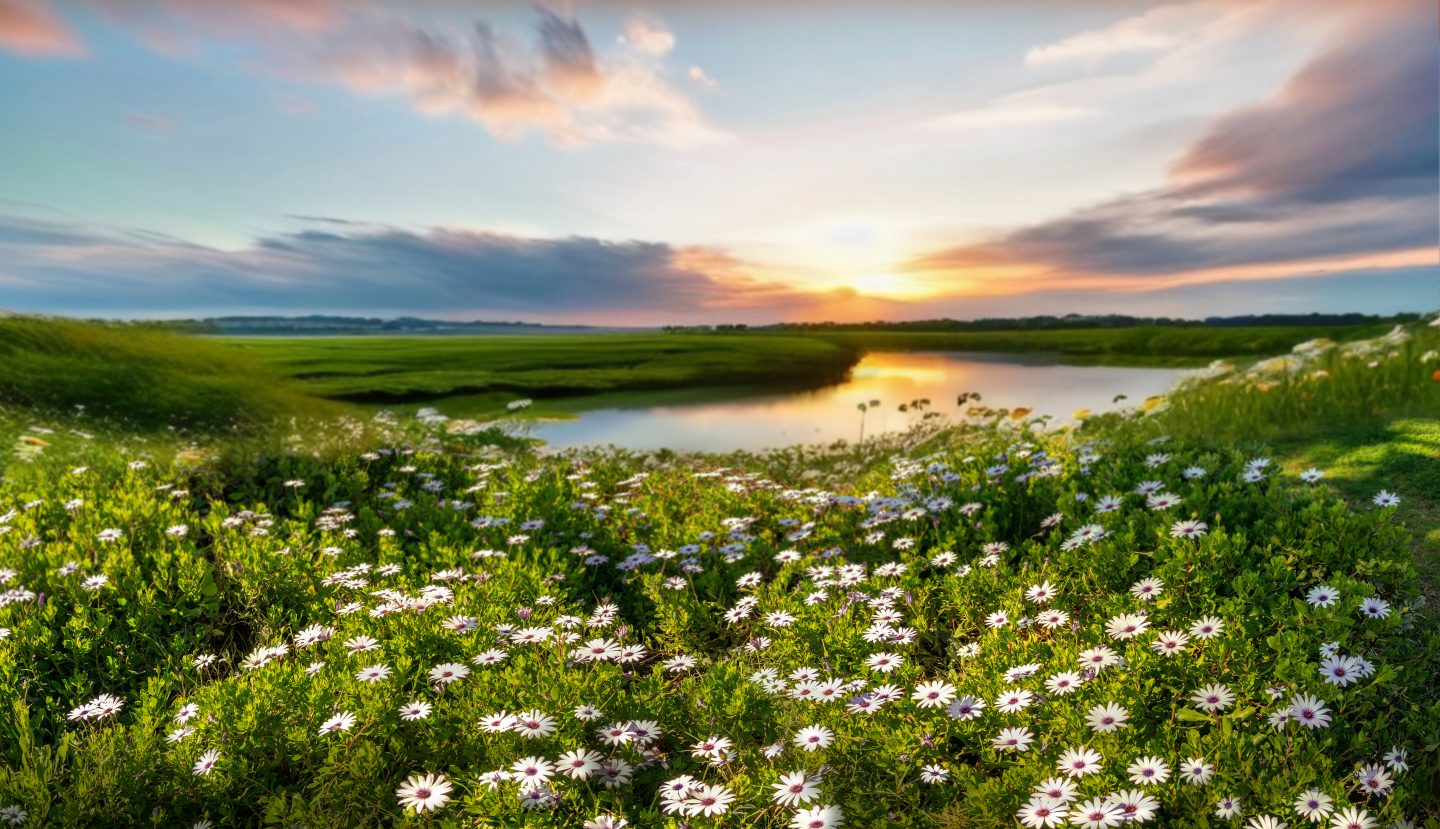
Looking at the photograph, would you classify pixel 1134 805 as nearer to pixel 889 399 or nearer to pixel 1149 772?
pixel 1149 772

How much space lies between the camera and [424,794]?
295cm

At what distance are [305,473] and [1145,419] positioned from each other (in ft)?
32.8

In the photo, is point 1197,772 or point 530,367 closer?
point 1197,772

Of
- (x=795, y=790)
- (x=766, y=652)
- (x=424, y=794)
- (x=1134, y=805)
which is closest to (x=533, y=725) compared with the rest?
(x=424, y=794)

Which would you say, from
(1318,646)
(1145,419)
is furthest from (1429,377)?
(1318,646)

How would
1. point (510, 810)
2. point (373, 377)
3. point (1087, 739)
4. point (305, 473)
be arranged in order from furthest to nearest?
point (373, 377), point (305, 473), point (1087, 739), point (510, 810)

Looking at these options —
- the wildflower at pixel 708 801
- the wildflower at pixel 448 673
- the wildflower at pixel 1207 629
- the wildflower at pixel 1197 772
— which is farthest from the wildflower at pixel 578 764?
the wildflower at pixel 1207 629

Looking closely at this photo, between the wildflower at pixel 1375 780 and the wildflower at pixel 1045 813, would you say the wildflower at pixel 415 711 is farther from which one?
the wildflower at pixel 1375 780

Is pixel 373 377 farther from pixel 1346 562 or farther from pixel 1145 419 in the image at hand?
pixel 1346 562

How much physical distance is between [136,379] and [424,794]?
1723cm

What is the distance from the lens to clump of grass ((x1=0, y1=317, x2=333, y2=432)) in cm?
1405

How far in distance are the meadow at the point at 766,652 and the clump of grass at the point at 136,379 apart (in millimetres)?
6977

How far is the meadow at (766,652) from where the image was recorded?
3.03 meters

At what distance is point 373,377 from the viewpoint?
1174 inches
